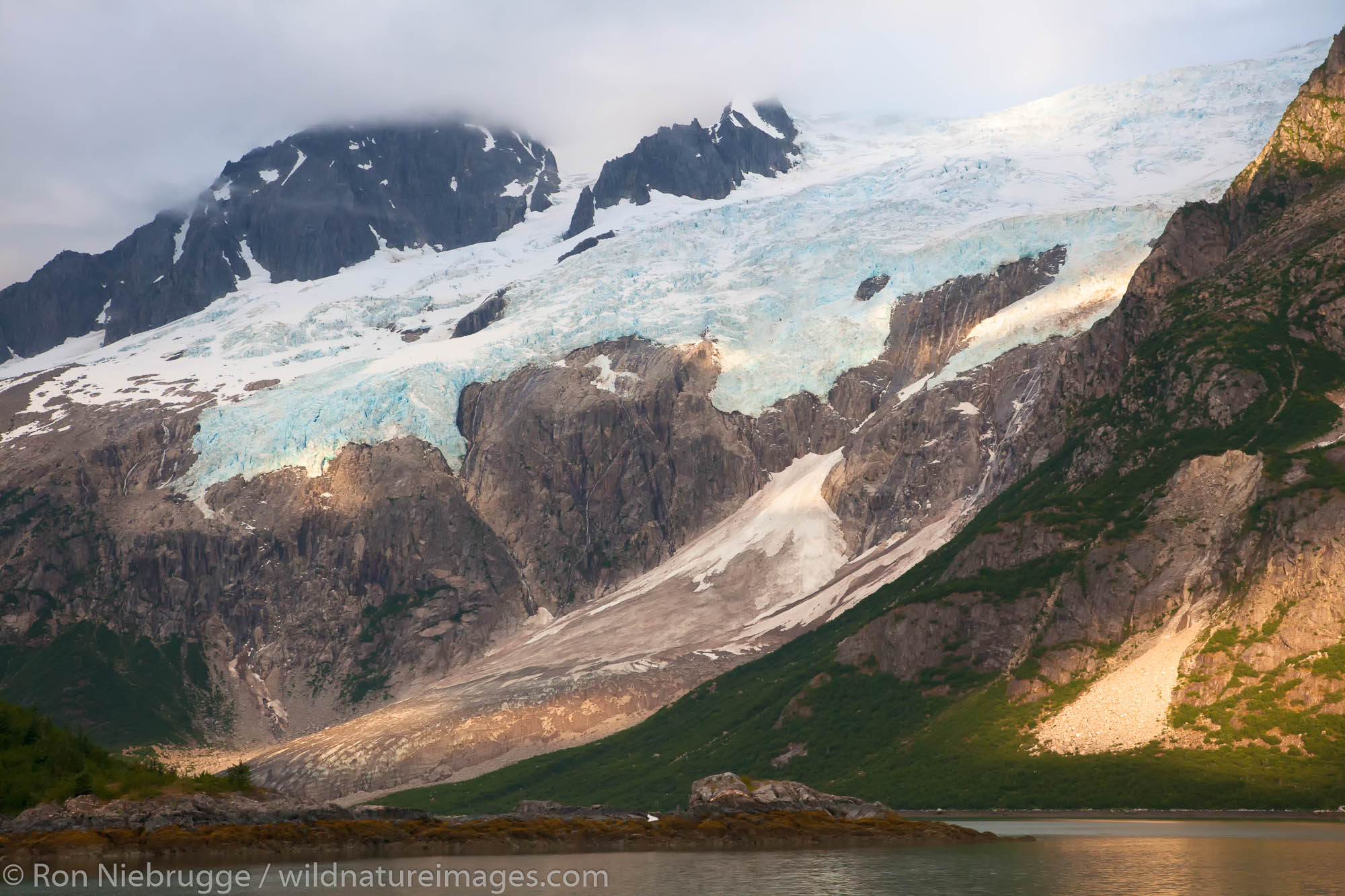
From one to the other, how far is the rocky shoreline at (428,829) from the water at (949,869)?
211 inches

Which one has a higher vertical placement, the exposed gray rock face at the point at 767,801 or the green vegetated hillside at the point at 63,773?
the green vegetated hillside at the point at 63,773

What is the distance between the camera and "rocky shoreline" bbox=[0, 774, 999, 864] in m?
112

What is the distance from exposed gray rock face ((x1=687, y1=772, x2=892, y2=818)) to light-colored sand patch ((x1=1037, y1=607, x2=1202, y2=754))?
34.5 m

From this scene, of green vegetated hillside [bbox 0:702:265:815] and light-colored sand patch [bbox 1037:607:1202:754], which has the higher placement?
green vegetated hillside [bbox 0:702:265:815]

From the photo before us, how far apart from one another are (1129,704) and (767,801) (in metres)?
52.2

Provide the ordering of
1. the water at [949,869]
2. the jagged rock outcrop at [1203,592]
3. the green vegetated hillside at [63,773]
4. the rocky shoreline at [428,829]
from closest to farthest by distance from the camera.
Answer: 1. the water at [949,869]
2. the rocky shoreline at [428,829]
3. the green vegetated hillside at [63,773]
4. the jagged rock outcrop at [1203,592]

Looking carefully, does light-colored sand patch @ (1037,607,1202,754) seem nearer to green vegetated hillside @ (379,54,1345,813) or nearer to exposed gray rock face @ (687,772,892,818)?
green vegetated hillside @ (379,54,1345,813)

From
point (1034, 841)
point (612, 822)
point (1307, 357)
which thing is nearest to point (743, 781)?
point (612, 822)

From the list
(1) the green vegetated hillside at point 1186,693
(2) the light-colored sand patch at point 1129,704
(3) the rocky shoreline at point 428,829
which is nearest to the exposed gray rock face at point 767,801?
(3) the rocky shoreline at point 428,829

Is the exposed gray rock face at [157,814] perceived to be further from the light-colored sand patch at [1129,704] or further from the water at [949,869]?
the light-colored sand patch at [1129,704]

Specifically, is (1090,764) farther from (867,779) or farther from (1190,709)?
(867,779)

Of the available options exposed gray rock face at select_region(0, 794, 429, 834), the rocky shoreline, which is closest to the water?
the rocky shoreline

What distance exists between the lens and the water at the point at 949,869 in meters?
89.5

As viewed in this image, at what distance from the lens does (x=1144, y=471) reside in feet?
650
